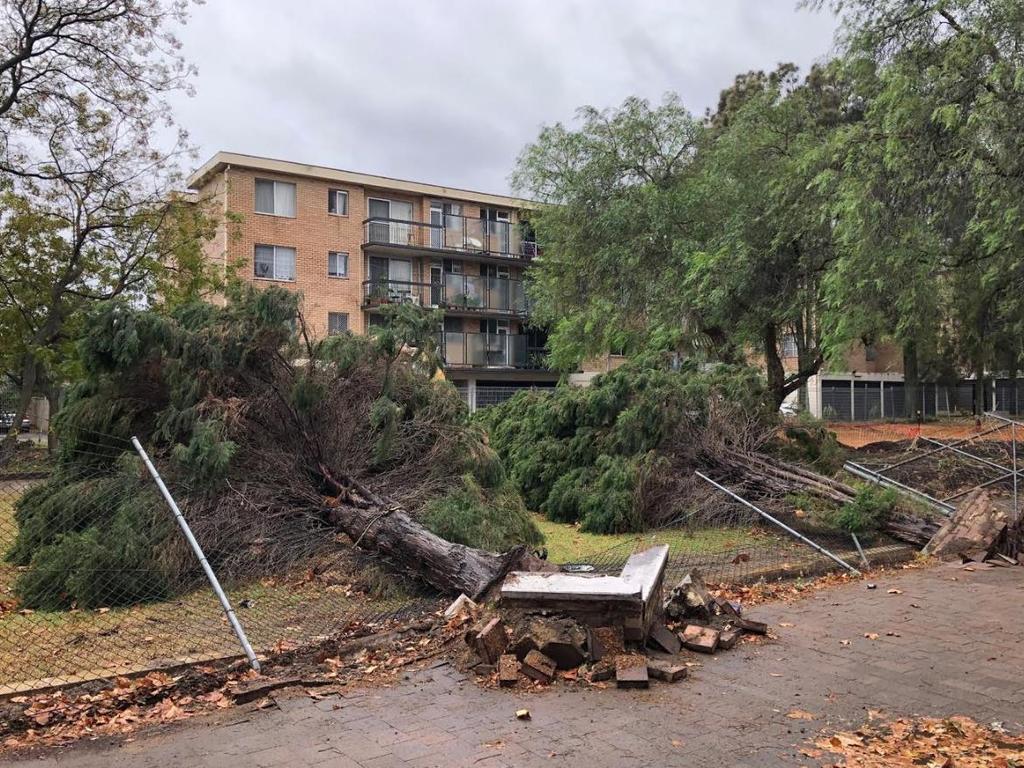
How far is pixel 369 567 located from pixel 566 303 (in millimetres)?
16898

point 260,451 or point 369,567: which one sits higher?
point 260,451

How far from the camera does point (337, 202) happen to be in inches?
1246

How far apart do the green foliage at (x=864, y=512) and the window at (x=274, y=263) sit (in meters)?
24.1

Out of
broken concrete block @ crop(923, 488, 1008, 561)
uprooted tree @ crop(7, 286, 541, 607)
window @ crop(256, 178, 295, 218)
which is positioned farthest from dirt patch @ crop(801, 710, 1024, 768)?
window @ crop(256, 178, 295, 218)

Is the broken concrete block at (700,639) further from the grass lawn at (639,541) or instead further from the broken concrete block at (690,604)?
the grass lawn at (639,541)

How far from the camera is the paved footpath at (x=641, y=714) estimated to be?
13.3 ft

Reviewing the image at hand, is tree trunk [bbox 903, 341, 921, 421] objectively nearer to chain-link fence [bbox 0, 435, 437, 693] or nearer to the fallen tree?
the fallen tree

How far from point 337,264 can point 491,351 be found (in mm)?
7273

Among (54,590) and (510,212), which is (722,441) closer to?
(54,590)

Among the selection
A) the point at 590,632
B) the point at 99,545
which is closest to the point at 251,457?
the point at 99,545

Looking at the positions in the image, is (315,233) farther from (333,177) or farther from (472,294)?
(472,294)

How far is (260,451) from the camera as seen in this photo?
8.92 metres

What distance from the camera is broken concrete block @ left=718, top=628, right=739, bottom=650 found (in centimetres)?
580

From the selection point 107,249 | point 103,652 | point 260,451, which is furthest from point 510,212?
point 103,652
